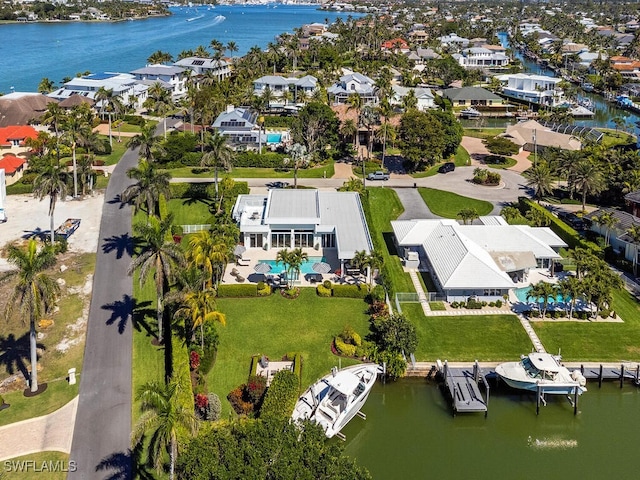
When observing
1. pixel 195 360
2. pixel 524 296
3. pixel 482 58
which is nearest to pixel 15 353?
pixel 195 360

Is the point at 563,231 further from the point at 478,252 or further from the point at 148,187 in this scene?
the point at 148,187

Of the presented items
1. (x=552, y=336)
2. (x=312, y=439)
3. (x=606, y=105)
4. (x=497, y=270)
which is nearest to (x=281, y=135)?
(x=497, y=270)

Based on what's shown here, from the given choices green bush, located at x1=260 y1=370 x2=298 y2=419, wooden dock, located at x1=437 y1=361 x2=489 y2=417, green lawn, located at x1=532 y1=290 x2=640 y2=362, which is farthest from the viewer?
green lawn, located at x1=532 y1=290 x2=640 y2=362

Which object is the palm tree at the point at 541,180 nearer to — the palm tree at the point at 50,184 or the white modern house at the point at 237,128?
the white modern house at the point at 237,128

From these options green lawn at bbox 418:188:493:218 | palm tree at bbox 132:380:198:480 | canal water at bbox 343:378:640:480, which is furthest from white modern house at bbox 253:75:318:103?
palm tree at bbox 132:380:198:480

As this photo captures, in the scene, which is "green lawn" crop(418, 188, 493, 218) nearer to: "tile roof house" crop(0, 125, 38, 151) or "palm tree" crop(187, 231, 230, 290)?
"palm tree" crop(187, 231, 230, 290)

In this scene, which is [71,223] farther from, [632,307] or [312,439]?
[632,307]

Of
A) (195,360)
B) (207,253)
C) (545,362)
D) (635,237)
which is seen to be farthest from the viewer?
(635,237)
